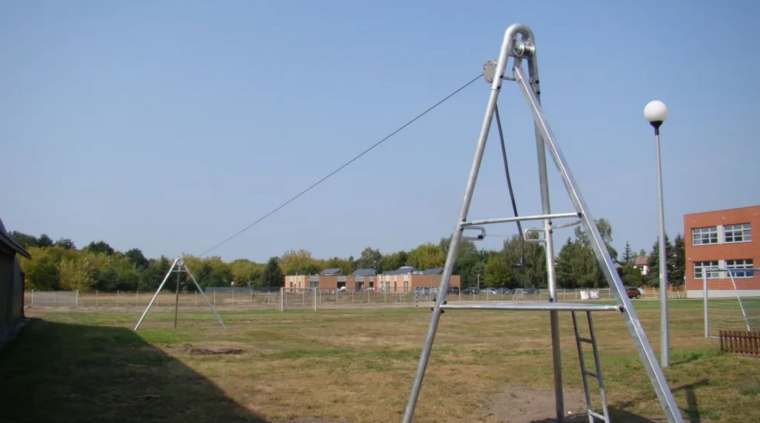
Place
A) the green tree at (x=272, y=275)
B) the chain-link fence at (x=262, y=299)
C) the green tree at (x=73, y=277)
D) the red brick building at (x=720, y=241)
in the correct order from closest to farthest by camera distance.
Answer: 1. the chain-link fence at (x=262, y=299)
2. the red brick building at (x=720, y=241)
3. the green tree at (x=73, y=277)
4. the green tree at (x=272, y=275)

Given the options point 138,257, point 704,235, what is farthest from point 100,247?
point 704,235

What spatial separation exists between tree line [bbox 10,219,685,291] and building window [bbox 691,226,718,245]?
785 cm

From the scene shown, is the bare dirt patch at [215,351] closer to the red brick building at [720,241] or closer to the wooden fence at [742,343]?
the wooden fence at [742,343]

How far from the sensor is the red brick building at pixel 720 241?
55.1 meters

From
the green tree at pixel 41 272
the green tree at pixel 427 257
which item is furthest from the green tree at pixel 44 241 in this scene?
the green tree at pixel 427 257

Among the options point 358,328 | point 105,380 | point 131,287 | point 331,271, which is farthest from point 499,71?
point 331,271

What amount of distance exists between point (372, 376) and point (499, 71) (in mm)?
7058

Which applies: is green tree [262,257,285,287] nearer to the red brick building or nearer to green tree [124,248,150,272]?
green tree [124,248,150,272]

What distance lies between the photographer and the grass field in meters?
8.55

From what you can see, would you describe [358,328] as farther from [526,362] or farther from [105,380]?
[105,380]

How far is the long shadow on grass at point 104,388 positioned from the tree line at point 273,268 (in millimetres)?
30485

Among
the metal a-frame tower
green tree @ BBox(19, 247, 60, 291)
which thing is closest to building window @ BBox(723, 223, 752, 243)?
the metal a-frame tower

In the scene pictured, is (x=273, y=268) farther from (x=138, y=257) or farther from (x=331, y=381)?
(x=331, y=381)

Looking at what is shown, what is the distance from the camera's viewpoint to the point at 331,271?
118188 mm
